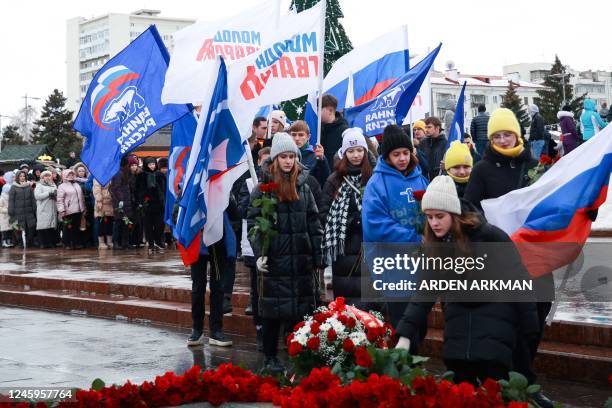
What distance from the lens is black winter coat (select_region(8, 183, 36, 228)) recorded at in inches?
965

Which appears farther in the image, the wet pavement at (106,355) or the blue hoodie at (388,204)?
the wet pavement at (106,355)

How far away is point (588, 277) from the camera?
1180 centimetres

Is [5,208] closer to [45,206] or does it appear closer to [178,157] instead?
[45,206]

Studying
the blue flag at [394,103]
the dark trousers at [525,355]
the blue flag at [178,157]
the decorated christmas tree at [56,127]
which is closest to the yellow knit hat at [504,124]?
the dark trousers at [525,355]

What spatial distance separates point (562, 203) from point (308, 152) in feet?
12.1

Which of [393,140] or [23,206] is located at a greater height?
[393,140]

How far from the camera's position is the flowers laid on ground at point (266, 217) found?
26.4 feet

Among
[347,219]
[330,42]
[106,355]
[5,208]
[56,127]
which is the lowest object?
[106,355]

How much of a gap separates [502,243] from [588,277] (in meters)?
6.65

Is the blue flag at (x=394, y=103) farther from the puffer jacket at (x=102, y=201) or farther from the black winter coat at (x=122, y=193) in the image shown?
the puffer jacket at (x=102, y=201)

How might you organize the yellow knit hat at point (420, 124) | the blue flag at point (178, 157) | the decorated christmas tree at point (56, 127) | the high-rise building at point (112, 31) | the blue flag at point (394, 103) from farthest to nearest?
the high-rise building at point (112, 31) < the decorated christmas tree at point (56, 127) < the yellow knit hat at point (420, 124) < the blue flag at point (394, 103) < the blue flag at point (178, 157)

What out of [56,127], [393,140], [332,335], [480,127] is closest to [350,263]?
[393,140]

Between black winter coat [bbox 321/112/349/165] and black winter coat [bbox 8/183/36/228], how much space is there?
48.1 ft

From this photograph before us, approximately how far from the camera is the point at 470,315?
18.0 ft
